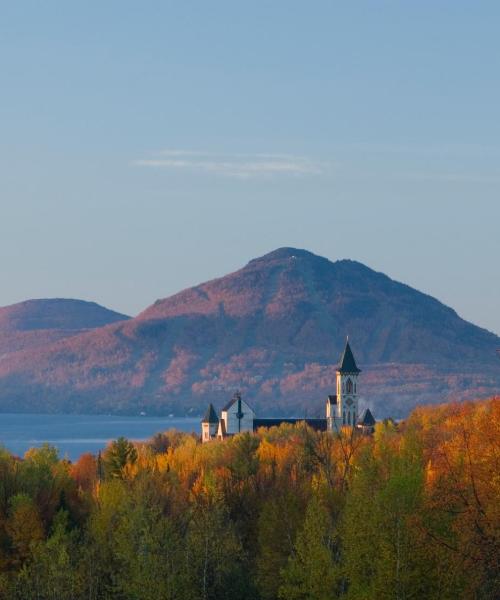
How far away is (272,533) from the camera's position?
204ft

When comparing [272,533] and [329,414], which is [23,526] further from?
[329,414]

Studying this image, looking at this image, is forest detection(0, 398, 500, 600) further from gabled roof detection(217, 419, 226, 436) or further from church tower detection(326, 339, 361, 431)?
church tower detection(326, 339, 361, 431)

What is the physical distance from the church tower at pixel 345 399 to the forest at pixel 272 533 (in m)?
92.1

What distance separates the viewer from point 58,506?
73.6 m

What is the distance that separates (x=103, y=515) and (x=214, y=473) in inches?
683

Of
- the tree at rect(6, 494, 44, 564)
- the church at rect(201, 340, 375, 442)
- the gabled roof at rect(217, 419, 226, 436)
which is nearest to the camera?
the tree at rect(6, 494, 44, 564)

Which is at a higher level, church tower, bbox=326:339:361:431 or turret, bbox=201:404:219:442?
church tower, bbox=326:339:361:431

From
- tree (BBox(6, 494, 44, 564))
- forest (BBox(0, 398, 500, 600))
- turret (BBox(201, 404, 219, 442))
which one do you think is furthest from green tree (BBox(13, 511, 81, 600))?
turret (BBox(201, 404, 219, 442))

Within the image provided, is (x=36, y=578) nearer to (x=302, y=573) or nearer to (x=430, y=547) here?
(x=302, y=573)

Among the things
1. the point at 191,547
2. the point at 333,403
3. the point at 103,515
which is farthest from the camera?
the point at 333,403

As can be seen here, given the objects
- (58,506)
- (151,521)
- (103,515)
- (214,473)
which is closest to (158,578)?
(151,521)

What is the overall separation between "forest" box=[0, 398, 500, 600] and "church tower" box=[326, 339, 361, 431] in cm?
9209

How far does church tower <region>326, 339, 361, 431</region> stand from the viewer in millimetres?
172125

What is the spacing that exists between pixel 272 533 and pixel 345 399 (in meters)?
113
